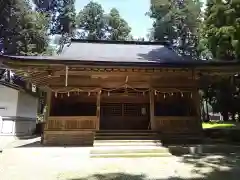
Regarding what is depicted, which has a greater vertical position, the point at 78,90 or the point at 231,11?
the point at 231,11

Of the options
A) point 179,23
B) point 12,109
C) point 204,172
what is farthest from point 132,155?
point 179,23

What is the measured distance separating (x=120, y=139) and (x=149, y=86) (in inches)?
133

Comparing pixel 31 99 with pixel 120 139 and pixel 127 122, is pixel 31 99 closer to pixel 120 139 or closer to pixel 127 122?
pixel 127 122

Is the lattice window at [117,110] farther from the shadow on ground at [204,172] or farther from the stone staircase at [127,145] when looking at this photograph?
the shadow on ground at [204,172]

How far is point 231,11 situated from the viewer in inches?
466

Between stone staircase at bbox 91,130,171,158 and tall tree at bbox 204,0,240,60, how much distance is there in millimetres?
5909

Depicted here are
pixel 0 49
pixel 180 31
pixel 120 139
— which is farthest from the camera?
pixel 180 31

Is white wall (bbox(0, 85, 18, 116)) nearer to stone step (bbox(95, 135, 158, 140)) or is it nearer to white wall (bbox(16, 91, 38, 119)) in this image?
white wall (bbox(16, 91, 38, 119))

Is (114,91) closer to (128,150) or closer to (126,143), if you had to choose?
(126,143)

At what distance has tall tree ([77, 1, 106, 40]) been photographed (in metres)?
41.7

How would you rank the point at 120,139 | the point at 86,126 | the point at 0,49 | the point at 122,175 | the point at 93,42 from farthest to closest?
the point at 0,49 < the point at 93,42 < the point at 86,126 < the point at 120,139 < the point at 122,175

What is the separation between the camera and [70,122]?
12.6 meters

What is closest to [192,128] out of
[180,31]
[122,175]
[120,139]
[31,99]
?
[120,139]

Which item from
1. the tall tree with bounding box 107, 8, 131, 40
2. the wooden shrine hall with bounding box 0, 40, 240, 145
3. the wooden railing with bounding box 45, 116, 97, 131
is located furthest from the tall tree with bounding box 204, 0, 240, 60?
the tall tree with bounding box 107, 8, 131, 40
